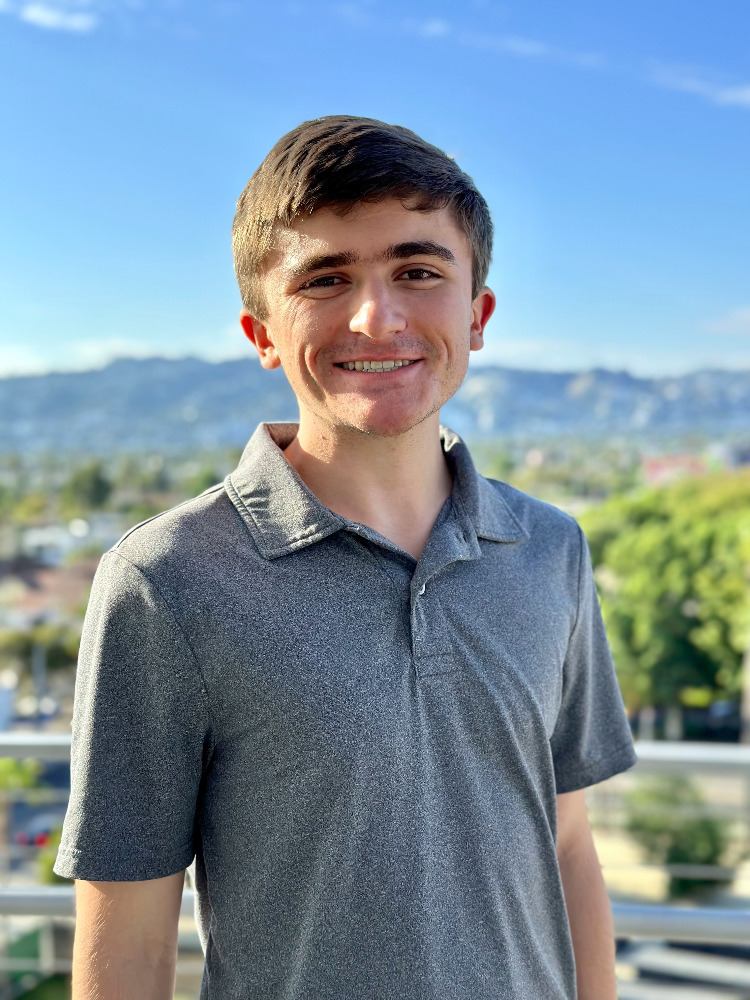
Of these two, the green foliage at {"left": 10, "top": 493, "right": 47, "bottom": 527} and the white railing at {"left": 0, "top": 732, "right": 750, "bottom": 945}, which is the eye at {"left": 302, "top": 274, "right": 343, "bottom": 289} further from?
the green foliage at {"left": 10, "top": 493, "right": 47, "bottom": 527}

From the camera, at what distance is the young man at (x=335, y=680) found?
0.75 meters

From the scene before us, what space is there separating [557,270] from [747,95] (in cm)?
1433

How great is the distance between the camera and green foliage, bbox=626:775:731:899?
18.7m

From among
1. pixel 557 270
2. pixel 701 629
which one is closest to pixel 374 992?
pixel 701 629

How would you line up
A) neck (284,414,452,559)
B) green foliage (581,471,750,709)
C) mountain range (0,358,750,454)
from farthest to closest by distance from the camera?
mountain range (0,358,750,454), green foliage (581,471,750,709), neck (284,414,452,559)

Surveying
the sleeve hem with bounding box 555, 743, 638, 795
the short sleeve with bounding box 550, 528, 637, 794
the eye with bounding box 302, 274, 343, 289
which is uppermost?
the eye with bounding box 302, 274, 343, 289

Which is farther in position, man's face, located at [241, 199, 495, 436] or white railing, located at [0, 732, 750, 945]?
white railing, located at [0, 732, 750, 945]

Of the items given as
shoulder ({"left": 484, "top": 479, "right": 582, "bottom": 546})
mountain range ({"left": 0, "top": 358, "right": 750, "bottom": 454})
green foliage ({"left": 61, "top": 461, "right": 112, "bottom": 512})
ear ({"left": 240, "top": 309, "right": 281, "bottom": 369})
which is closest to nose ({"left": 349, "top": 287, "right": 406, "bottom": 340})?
ear ({"left": 240, "top": 309, "right": 281, "bottom": 369})

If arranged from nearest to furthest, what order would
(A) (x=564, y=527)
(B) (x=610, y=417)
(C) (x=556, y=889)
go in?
1. (C) (x=556, y=889)
2. (A) (x=564, y=527)
3. (B) (x=610, y=417)

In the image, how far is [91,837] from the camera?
750mm

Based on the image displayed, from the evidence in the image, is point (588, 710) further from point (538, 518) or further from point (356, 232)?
point (356, 232)

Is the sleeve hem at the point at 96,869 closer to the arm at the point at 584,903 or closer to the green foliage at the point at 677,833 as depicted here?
the arm at the point at 584,903

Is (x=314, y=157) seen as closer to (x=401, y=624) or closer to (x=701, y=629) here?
(x=401, y=624)

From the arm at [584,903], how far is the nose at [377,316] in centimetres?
52
